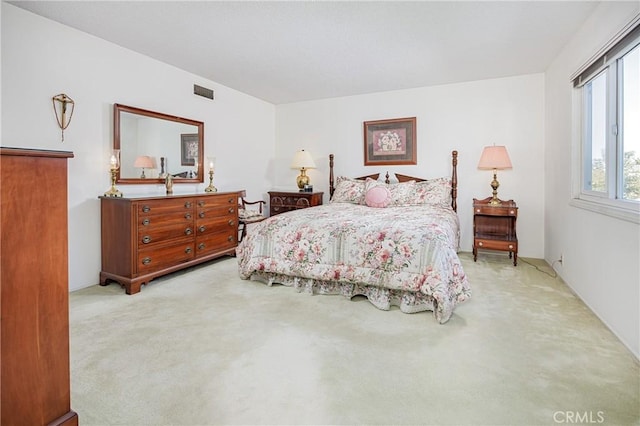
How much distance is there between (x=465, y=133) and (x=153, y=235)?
159 inches

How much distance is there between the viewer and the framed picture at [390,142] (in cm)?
481

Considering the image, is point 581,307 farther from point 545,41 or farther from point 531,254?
point 545,41

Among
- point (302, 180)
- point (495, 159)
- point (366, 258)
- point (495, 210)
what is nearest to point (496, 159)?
point (495, 159)

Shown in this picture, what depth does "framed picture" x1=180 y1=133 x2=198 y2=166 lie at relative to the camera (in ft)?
13.2

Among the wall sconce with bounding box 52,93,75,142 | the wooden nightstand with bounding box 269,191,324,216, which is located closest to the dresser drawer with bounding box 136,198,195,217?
→ the wall sconce with bounding box 52,93,75,142

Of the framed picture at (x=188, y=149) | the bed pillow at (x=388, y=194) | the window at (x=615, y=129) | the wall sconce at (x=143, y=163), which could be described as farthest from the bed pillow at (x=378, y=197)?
the wall sconce at (x=143, y=163)

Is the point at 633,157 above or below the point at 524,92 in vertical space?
below

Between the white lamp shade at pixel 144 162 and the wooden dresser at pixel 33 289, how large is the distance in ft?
8.68

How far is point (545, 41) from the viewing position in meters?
3.15

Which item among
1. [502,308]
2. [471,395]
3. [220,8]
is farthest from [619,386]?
[220,8]

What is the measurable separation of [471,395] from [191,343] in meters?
1.54

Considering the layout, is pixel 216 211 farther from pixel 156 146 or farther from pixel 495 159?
pixel 495 159

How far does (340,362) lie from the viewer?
1.79 m

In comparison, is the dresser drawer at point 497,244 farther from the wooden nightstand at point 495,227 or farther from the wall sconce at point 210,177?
the wall sconce at point 210,177
